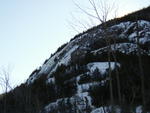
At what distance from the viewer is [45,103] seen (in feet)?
156

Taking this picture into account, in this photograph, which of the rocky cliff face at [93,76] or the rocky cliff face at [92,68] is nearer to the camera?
the rocky cliff face at [93,76]

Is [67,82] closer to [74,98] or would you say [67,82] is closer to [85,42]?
[74,98]

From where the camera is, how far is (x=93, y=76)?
42.6 meters

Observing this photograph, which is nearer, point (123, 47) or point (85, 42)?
point (123, 47)

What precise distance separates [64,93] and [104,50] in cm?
669

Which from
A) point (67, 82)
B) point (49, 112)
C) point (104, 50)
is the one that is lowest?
point (49, 112)

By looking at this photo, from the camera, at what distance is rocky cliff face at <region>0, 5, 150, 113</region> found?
39.2m

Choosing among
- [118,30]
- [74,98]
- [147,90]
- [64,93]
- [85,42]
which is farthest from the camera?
[85,42]

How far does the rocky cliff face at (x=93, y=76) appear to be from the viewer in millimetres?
39188

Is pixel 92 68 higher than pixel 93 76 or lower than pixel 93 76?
higher

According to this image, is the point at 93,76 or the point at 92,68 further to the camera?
the point at 92,68

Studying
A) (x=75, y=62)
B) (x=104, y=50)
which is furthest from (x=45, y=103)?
(x=104, y=50)

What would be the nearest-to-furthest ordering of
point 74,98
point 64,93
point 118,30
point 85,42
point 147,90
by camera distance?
point 147,90 → point 74,98 → point 64,93 → point 118,30 → point 85,42

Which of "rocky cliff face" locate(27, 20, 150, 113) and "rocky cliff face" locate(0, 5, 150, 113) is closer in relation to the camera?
"rocky cliff face" locate(0, 5, 150, 113)
